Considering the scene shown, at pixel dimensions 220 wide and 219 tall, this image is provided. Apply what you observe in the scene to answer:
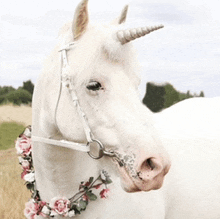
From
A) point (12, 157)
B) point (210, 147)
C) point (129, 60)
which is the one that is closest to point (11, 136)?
point (12, 157)

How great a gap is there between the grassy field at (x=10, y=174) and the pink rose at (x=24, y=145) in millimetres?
2241

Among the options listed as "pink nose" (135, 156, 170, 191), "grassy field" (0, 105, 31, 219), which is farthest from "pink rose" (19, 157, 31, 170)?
"grassy field" (0, 105, 31, 219)

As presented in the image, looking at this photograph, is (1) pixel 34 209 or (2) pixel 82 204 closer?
(2) pixel 82 204

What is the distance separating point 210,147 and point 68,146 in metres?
2.08

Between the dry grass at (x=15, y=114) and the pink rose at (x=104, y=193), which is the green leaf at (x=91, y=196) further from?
the dry grass at (x=15, y=114)

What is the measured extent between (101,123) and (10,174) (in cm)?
537

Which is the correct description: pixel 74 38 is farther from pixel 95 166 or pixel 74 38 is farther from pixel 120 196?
pixel 120 196

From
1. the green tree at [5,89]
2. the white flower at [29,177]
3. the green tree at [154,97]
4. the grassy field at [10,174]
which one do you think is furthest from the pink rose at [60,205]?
the green tree at [5,89]

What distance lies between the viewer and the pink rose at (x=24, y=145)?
3.15 meters

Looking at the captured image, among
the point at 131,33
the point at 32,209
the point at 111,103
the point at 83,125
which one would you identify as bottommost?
the point at 32,209

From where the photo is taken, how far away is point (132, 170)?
6.80 feet

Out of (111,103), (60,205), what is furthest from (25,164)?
(111,103)

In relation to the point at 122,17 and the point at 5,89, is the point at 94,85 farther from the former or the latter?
the point at 5,89

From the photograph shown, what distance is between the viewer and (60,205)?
2643 mm
